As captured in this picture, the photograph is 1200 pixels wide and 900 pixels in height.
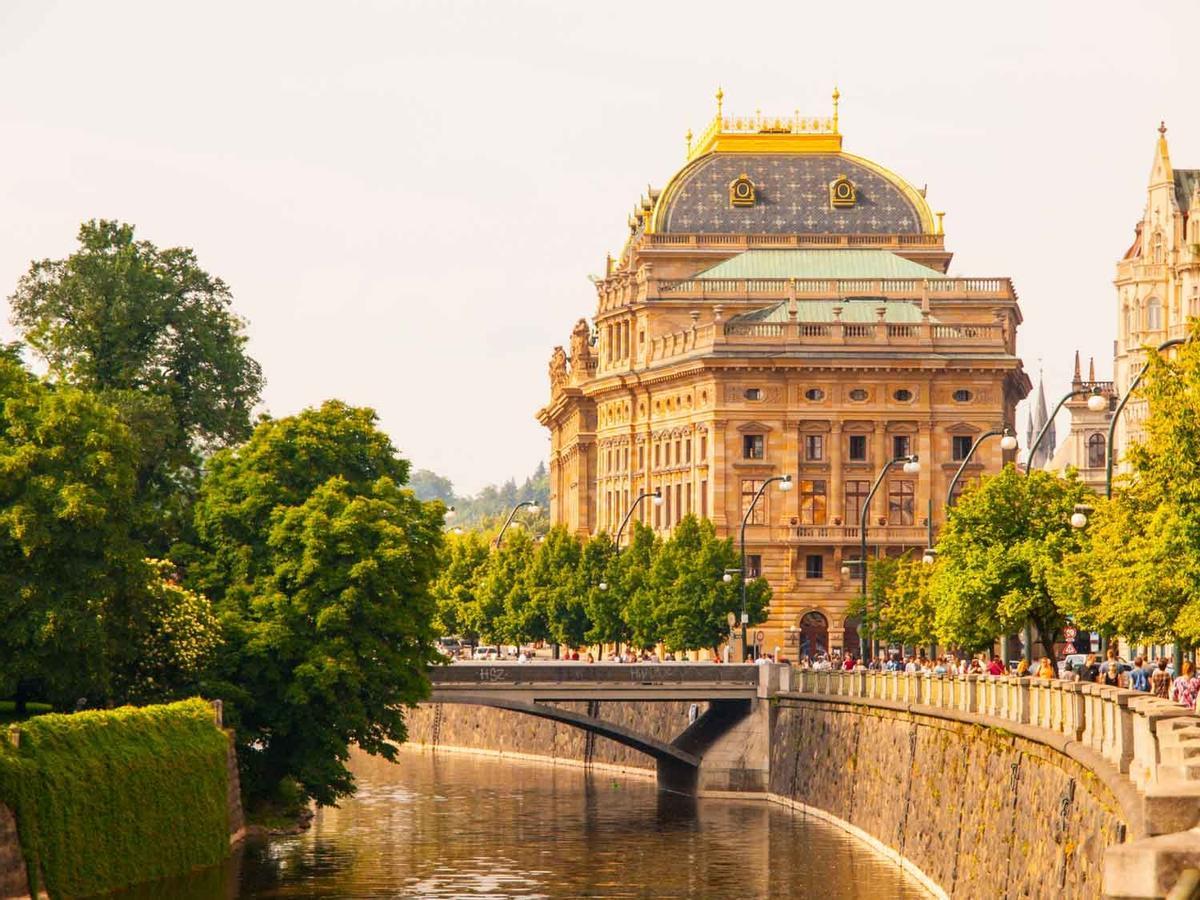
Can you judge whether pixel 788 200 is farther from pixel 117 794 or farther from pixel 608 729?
pixel 117 794

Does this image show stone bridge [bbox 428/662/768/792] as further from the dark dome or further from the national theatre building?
the dark dome

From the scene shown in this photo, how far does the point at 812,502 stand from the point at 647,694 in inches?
2458

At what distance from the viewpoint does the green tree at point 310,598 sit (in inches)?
3366

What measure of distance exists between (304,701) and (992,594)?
22.7 metres

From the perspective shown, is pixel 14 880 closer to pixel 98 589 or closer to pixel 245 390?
pixel 98 589

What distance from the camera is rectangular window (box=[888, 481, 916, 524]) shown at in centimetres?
16562

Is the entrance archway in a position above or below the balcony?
below

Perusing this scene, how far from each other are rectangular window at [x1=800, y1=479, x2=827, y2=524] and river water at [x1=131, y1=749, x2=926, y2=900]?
173 ft

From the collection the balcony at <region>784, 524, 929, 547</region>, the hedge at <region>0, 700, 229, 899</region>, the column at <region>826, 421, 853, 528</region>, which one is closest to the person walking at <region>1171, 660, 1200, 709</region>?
the hedge at <region>0, 700, 229, 899</region>

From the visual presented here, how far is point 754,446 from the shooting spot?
169 metres

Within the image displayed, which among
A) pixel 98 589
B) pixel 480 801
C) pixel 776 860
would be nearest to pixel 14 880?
pixel 98 589

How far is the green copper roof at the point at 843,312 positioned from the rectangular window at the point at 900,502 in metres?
10.8

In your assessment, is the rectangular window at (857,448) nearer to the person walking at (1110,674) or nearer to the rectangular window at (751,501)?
the rectangular window at (751,501)

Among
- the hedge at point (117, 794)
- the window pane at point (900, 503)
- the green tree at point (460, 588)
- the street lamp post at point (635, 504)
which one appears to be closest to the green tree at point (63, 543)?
the hedge at point (117, 794)
